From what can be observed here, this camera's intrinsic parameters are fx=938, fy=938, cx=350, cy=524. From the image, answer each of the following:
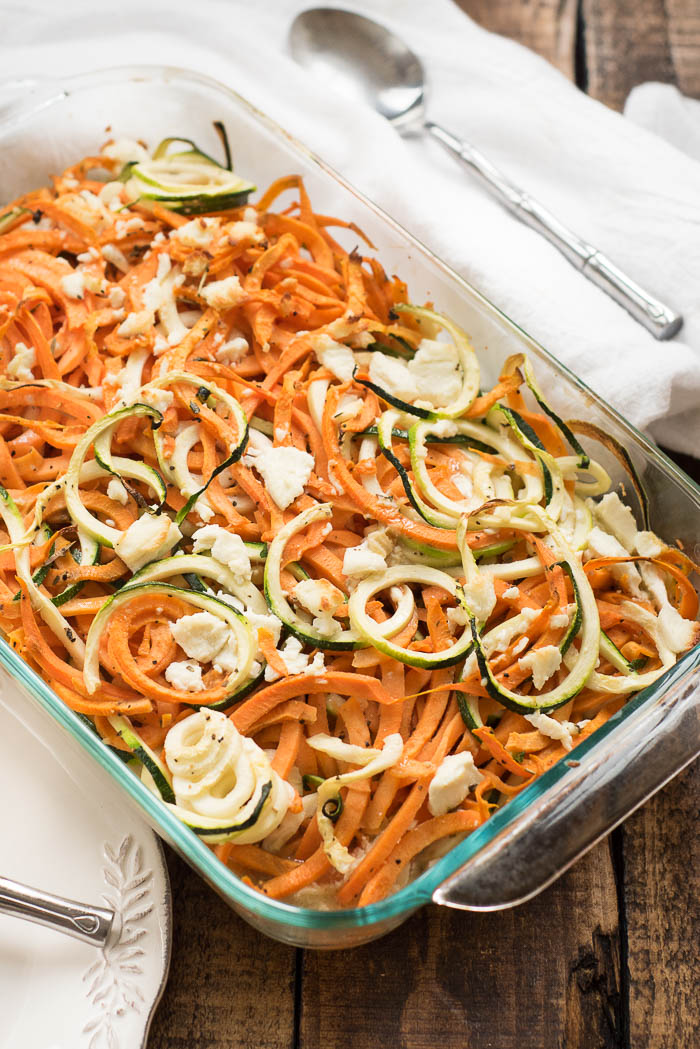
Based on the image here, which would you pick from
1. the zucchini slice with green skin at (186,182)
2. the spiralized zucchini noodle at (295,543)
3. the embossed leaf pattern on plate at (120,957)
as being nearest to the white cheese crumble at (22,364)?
the spiralized zucchini noodle at (295,543)

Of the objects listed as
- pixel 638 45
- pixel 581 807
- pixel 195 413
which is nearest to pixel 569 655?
pixel 581 807

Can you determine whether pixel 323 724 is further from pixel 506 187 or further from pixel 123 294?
pixel 506 187

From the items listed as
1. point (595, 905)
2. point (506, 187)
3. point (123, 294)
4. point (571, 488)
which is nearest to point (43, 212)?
point (123, 294)

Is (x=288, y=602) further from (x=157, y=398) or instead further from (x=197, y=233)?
(x=197, y=233)

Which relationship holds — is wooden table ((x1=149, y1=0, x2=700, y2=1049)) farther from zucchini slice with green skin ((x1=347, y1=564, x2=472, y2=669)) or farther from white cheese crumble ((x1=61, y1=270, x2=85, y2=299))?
white cheese crumble ((x1=61, y1=270, x2=85, y2=299))

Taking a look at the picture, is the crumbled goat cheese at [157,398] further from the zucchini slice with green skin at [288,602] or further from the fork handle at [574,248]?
the fork handle at [574,248]

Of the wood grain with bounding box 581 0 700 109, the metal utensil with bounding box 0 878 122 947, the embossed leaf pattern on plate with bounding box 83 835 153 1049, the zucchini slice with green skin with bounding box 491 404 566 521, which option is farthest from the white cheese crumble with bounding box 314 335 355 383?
the wood grain with bounding box 581 0 700 109
